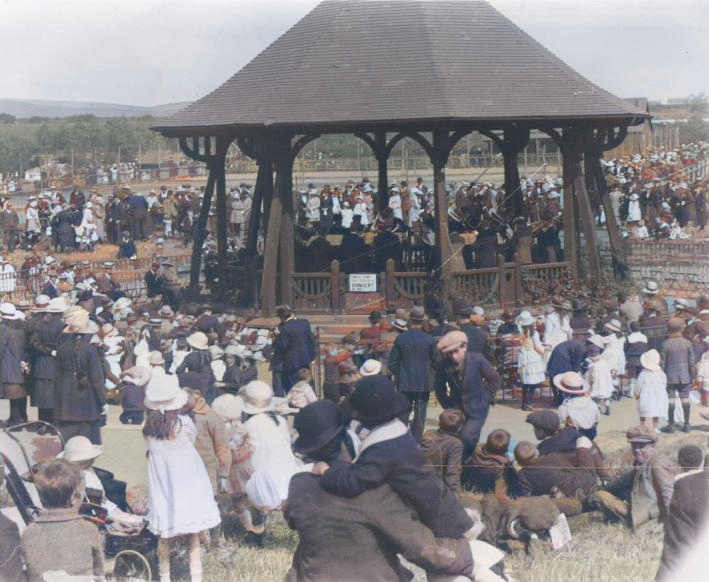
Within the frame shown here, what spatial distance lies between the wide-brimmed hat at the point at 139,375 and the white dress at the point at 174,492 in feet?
10.6

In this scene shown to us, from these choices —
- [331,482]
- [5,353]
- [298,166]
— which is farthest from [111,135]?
[298,166]

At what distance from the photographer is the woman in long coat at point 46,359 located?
36.8ft

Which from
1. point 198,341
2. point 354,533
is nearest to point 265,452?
point 354,533

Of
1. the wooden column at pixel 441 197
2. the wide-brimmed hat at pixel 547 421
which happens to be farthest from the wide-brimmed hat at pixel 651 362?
the wooden column at pixel 441 197

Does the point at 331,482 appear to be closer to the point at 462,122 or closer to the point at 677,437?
the point at 677,437

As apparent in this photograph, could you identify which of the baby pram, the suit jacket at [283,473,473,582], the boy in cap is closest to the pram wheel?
the baby pram

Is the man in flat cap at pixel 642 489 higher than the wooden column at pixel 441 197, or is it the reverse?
the wooden column at pixel 441 197

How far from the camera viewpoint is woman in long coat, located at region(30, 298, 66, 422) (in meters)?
11.2

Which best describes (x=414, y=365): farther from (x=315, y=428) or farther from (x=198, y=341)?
(x=315, y=428)

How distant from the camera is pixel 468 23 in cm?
1892

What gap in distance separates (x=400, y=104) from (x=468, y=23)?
3194mm

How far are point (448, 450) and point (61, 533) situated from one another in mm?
3509

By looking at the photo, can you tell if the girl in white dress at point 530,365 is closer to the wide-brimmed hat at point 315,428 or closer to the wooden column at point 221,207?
the wide-brimmed hat at point 315,428

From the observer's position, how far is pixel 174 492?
8.61 meters
